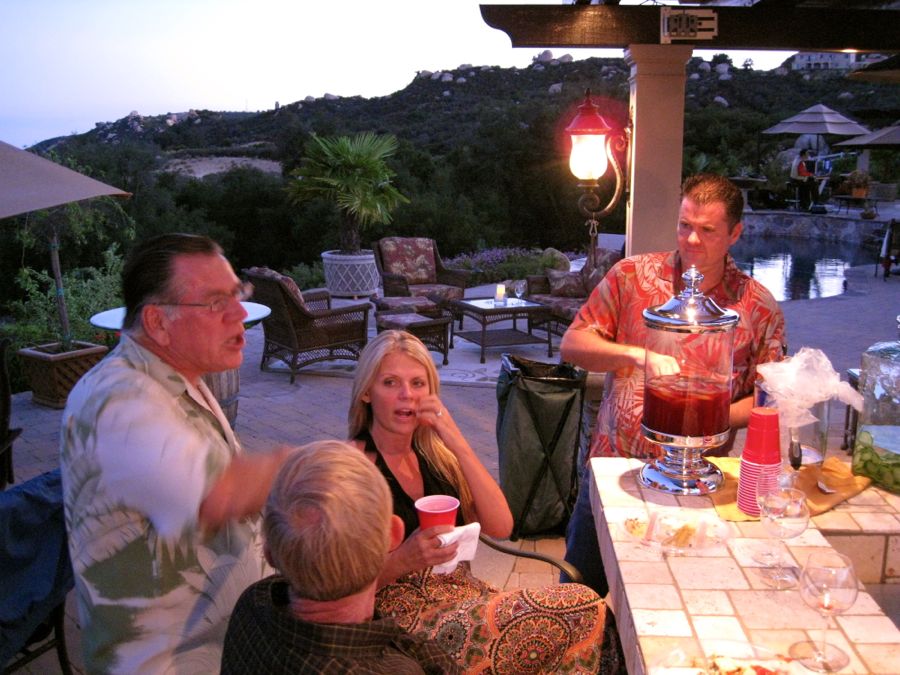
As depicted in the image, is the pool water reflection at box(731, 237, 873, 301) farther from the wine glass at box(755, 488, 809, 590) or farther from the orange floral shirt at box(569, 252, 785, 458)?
the wine glass at box(755, 488, 809, 590)

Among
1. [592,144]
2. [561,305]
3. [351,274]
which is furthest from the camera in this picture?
[351,274]

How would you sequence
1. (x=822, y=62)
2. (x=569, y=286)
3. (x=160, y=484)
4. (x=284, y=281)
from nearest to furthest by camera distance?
1. (x=160, y=484)
2. (x=284, y=281)
3. (x=569, y=286)
4. (x=822, y=62)

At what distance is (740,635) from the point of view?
4.62ft

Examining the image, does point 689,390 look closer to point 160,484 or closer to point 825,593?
point 825,593

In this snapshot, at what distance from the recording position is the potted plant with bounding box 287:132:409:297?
11805mm

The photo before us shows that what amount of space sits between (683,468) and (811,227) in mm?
22368

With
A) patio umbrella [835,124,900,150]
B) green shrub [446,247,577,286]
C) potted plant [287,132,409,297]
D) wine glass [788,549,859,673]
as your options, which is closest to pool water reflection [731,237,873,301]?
patio umbrella [835,124,900,150]

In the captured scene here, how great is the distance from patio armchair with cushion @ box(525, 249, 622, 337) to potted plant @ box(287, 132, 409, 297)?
11.6ft

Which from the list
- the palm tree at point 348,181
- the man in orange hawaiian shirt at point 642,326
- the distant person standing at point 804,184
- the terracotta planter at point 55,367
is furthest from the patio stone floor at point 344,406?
the distant person standing at point 804,184

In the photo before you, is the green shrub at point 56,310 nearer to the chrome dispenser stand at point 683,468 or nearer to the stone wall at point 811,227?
the chrome dispenser stand at point 683,468

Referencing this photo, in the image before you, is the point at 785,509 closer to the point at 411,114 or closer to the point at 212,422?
the point at 212,422

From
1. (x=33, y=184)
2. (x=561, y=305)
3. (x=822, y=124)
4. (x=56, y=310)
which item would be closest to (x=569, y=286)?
(x=561, y=305)

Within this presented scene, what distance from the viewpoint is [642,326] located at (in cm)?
258

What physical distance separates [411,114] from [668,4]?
29904 millimetres
